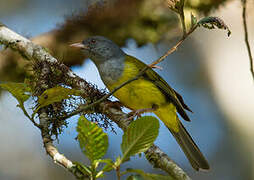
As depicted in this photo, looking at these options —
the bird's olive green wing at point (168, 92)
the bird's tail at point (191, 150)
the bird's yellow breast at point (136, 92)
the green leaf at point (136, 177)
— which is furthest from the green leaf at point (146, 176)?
the bird's olive green wing at point (168, 92)

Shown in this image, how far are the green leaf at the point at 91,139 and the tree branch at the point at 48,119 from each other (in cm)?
15

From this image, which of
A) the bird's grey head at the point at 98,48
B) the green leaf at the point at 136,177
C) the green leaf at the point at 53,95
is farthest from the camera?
the bird's grey head at the point at 98,48

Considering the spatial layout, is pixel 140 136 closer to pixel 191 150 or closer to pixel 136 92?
pixel 136 92

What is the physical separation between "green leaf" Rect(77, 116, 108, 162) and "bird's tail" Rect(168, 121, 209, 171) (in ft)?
5.71

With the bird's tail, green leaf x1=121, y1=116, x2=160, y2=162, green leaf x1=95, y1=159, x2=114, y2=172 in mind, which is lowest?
green leaf x1=95, y1=159, x2=114, y2=172

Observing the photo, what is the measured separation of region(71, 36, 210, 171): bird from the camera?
140 inches

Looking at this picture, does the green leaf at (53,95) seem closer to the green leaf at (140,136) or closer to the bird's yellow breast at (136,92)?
the green leaf at (140,136)

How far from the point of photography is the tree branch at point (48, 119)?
2.07 m

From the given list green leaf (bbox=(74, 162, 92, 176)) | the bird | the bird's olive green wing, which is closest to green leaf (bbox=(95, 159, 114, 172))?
green leaf (bbox=(74, 162, 92, 176))

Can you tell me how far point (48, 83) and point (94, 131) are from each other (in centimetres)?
118

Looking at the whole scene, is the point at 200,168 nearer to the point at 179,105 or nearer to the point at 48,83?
the point at 179,105

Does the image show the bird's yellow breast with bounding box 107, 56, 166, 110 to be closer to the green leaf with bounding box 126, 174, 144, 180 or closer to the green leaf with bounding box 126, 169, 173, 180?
the green leaf with bounding box 126, 169, 173, 180

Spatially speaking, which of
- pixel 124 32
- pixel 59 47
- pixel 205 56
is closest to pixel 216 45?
pixel 205 56

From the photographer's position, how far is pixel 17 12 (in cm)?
895
